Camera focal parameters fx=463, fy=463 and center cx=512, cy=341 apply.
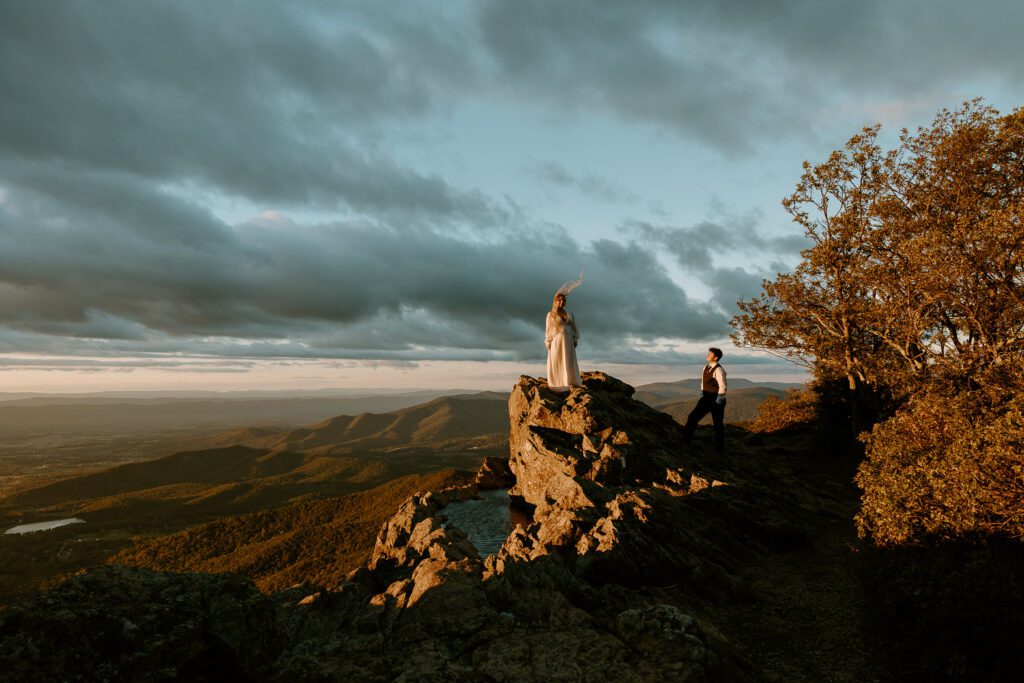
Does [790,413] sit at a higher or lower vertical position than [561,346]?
lower

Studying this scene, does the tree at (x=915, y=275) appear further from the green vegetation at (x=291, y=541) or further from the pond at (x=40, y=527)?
the pond at (x=40, y=527)

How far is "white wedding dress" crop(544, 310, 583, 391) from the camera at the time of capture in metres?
26.7

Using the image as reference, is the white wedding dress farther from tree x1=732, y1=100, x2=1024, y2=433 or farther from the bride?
tree x1=732, y1=100, x2=1024, y2=433

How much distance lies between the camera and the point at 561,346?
89.4 feet

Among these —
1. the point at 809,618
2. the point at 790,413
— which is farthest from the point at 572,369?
the point at 790,413

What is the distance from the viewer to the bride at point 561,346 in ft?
86.9

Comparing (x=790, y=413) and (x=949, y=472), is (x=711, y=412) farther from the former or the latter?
(x=790, y=413)

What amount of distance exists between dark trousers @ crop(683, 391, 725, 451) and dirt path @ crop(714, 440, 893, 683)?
7035 millimetres

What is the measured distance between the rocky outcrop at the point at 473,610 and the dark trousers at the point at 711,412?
17.1ft

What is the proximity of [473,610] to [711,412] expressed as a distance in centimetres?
1801

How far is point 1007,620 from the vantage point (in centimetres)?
909

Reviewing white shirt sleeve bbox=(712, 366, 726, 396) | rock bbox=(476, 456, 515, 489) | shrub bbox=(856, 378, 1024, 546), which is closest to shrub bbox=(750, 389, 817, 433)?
white shirt sleeve bbox=(712, 366, 726, 396)

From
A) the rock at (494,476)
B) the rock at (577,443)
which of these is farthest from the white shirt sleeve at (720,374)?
the rock at (494,476)

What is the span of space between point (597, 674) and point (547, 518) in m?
8.08
